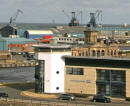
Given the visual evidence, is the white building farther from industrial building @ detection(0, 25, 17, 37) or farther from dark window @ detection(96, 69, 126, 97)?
industrial building @ detection(0, 25, 17, 37)

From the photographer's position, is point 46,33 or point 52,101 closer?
point 52,101

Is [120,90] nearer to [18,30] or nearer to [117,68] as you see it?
[117,68]

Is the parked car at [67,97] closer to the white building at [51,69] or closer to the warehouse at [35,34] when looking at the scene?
the white building at [51,69]

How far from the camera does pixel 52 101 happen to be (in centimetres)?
3184

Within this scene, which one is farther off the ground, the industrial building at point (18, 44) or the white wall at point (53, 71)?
the industrial building at point (18, 44)

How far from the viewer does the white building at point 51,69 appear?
35875mm

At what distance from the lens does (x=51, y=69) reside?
3588cm

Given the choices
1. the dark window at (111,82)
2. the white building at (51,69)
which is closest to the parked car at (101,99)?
the dark window at (111,82)

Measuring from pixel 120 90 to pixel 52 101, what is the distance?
20.0ft

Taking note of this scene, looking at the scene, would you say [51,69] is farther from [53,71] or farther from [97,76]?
Answer: [97,76]

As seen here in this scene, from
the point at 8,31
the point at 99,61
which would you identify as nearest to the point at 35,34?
the point at 8,31

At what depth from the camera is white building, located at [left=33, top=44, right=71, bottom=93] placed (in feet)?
118

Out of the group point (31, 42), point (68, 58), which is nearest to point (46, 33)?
point (31, 42)

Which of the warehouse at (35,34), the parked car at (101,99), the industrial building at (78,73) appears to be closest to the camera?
the parked car at (101,99)
